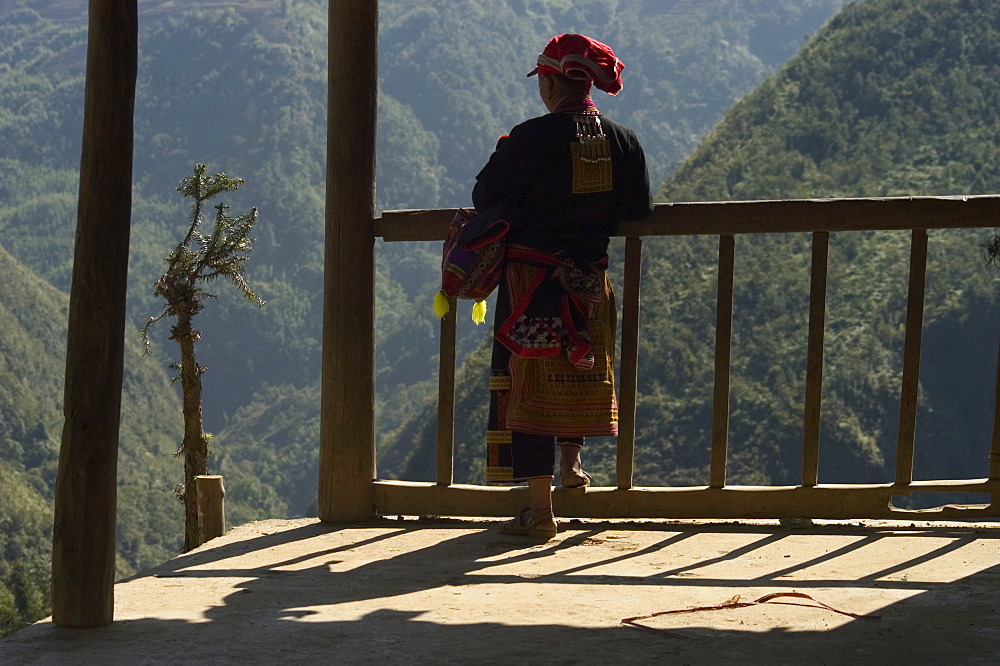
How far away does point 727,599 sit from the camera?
2.89 metres

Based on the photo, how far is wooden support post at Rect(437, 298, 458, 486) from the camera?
155 inches

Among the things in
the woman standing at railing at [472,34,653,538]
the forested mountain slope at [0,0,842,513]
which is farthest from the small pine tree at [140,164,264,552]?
the forested mountain slope at [0,0,842,513]

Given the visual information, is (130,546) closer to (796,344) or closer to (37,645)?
(796,344)

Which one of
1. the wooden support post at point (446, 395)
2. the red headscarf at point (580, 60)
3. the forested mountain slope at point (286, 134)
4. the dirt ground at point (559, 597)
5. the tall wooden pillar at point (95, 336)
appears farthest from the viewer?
the forested mountain slope at point (286, 134)

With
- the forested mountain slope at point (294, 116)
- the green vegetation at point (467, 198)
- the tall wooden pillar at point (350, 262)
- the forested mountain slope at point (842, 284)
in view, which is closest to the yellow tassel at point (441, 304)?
the tall wooden pillar at point (350, 262)

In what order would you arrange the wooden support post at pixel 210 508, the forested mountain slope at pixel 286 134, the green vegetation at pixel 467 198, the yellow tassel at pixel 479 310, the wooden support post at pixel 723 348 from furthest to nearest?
1. the forested mountain slope at pixel 286 134
2. the green vegetation at pixel 467 198
3. the wooden support post at pixel 210 508
4. the wooden support post at pixel 723 348
5. the yellow tassel at pixel 479 310

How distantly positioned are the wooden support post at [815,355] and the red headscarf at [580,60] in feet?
2.52

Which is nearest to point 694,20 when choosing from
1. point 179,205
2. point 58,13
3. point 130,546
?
point 179,205

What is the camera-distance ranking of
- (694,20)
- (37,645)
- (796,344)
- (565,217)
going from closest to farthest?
1. (37,645)
2. (565,217)
3. (796,344)
4. (694,20)

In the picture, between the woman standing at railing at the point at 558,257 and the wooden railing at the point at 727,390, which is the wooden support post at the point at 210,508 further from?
the woman standing at railing at the point at 558,257

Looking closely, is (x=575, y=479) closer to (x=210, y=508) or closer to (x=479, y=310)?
(x=479, y=310)

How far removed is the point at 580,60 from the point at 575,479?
3.97 ft

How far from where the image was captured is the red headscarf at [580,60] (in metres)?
3.51

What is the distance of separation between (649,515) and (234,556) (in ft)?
4.07
